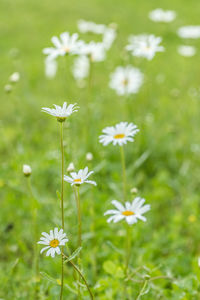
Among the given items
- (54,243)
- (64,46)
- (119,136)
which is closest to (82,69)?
(64,46)

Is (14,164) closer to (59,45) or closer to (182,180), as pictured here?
(59,45)

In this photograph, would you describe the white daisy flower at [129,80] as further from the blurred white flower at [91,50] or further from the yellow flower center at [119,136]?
the yellow flower center at [119,136]

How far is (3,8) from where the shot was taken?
211 inches

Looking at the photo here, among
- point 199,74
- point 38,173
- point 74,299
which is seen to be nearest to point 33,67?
point 199,74

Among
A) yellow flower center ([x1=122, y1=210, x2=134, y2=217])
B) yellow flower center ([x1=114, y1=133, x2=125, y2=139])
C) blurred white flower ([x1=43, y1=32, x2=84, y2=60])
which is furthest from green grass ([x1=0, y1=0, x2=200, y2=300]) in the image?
yellow flower center ([x1=114, y1=133, x2=125, y2=139])

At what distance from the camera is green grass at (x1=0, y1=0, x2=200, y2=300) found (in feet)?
5.45

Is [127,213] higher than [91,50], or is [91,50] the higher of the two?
[91,50]

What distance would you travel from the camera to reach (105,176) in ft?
8.18

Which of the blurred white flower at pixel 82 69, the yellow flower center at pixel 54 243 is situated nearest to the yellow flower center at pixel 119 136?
the yellow flower center at pixel 54 243

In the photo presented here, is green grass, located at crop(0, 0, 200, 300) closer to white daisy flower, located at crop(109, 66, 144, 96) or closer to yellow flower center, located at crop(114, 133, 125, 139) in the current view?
white daisy flower, located at crop(109, 66, 144, 96)

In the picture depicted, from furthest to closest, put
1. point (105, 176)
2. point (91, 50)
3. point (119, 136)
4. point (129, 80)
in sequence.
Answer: point (129, 80) < point (105, 176) < point (91, 50) < point (119, 136)

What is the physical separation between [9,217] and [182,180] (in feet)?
3.45

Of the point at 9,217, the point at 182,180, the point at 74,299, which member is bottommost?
the point at 74,299

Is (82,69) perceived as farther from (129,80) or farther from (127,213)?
(127,213)
